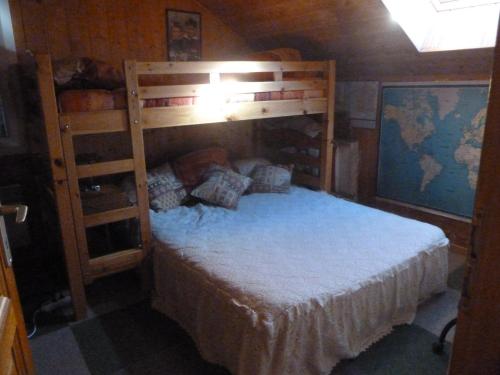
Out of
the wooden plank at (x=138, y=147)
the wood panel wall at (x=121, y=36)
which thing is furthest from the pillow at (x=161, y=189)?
the wood panel wall at (x=121, y=36)

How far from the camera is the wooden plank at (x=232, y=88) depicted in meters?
2.43

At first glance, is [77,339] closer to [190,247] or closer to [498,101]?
[190,247]

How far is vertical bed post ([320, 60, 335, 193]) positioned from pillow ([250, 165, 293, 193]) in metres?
0.34

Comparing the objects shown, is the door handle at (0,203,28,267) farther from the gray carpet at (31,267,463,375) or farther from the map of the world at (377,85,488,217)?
the map of the world at (377,85,488,217)

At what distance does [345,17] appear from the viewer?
9.52 feet

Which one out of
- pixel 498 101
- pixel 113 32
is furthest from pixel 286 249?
pixel 113 32

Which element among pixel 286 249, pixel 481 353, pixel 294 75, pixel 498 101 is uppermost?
pixel 294 75

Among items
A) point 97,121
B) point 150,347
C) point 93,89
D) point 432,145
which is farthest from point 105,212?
point 432,145

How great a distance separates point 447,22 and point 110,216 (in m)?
2.67

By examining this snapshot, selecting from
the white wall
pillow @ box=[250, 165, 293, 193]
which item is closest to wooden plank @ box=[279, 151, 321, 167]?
pillow @ box=[250, 165, 293, 193]

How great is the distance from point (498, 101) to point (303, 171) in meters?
3.09

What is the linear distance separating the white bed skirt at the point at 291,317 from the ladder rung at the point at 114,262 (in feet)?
0.53

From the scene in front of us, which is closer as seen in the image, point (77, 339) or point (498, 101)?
point (498, 101)

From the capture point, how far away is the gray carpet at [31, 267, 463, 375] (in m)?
2.01
